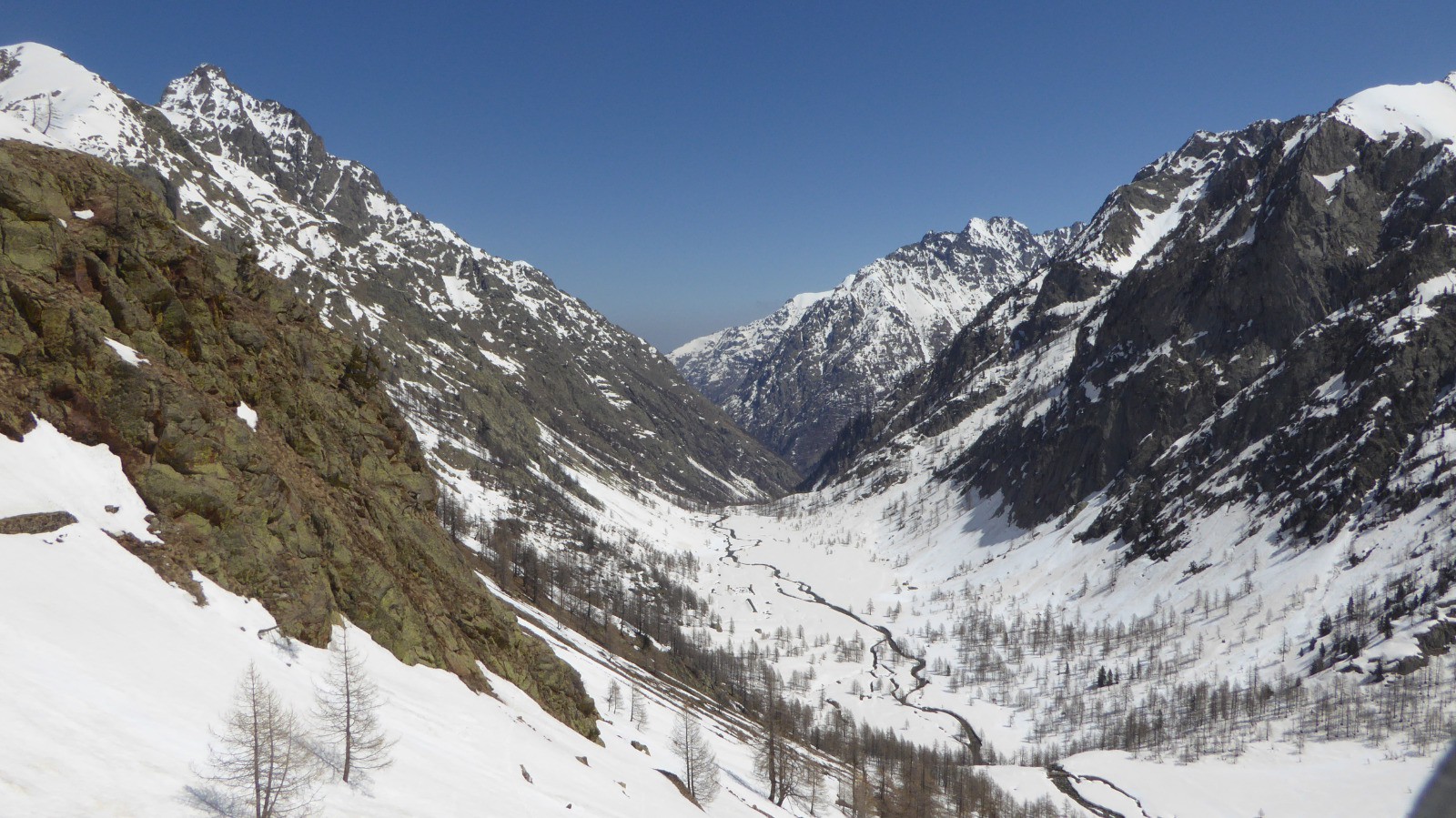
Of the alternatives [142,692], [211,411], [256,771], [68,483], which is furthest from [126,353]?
[256,771]

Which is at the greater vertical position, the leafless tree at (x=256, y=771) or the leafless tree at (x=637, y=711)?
the leafless tree at (x=256, y=771)

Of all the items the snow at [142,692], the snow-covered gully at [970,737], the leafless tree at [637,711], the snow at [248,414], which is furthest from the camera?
the snow-covered gully at [970,737]

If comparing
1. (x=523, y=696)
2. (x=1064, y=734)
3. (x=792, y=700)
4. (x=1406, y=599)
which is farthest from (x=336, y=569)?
(x=1406, y=599)

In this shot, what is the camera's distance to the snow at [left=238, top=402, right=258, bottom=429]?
4250 cm

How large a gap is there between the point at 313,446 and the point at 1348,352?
699 ft

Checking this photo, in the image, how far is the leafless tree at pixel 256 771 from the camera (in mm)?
23922

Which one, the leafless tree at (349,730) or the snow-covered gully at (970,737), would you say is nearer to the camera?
the leafless tree at (349,730)

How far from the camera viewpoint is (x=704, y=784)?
58.3 meters

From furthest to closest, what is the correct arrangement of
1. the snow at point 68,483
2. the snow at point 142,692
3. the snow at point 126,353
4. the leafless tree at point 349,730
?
the snow at point 126,353
the snow at point 68,483
the leafless tree at point 349,730
the snow at point 142,692

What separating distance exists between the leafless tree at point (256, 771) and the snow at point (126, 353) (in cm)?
1664

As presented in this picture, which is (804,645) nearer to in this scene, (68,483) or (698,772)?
(698,772)

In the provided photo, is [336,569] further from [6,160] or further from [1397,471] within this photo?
[1397,471]

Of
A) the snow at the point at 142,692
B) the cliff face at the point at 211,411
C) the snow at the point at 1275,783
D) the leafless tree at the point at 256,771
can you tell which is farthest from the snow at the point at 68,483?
the snow at the point at 1275,783

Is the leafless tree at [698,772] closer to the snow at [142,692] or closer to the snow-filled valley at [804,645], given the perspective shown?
the snow-filled valley at [804,645]
